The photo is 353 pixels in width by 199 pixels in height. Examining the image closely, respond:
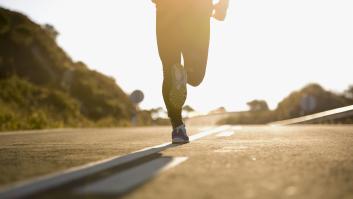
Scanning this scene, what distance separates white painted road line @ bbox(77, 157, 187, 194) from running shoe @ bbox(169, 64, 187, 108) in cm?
232

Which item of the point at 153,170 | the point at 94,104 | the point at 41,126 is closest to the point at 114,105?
the point at 94,104

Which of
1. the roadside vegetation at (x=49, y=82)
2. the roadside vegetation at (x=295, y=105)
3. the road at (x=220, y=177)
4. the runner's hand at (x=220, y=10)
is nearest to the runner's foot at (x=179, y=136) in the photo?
the runner's hand at (x=220, y=10)

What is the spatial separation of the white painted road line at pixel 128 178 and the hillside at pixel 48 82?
2695cm

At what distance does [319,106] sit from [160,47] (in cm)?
6118

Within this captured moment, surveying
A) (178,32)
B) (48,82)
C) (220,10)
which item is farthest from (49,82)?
(178,32)

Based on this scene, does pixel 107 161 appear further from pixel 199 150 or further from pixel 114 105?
pixel 114 105

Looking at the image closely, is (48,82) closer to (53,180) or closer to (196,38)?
(196,38)

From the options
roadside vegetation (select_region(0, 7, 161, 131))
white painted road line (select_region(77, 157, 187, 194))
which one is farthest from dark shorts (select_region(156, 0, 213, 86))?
roadside vegetation (select_region(0, 7, 161, 131))

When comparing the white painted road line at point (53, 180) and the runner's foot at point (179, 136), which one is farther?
the runner's foot at point (179, 136)

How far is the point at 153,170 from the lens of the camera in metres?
3.46

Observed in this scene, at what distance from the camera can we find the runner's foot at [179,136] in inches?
248

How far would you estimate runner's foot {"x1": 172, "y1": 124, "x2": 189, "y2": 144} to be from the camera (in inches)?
248

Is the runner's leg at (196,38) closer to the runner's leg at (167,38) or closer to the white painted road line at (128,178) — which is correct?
the runner's leg at (167,38)

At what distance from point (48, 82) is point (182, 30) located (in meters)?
37.3
